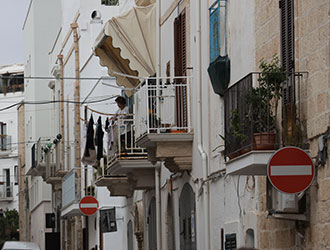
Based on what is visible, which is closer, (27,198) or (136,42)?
(136,42)

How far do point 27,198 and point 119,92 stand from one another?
1274 inches

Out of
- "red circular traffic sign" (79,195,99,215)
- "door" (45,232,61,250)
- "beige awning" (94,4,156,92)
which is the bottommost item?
"door" (45,232,61,250)

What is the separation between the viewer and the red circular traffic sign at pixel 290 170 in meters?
10.7

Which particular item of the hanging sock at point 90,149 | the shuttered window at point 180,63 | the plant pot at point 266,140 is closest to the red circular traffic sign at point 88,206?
the hanging sock at point 90,149

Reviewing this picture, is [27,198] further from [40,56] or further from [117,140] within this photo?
[117,140]

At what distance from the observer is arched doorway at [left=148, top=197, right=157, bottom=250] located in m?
24.8

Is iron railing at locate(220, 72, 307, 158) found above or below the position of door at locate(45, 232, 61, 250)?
above

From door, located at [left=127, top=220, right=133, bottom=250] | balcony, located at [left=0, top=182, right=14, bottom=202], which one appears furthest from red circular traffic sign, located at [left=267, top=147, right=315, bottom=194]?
balcony, located at [left=0, top=182, right=14, bottom=202]

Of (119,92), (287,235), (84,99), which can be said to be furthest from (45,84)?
(287,235)

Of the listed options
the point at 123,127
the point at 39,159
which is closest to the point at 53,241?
the point at 39,159

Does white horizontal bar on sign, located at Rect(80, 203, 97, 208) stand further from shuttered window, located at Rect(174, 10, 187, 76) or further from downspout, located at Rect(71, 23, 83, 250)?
downspout, located at Rect(71, 23, 83, 250)

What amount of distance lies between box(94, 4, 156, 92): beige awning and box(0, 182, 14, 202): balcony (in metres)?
52.8

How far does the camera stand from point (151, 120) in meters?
19.6

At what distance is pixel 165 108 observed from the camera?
70.2 ft
